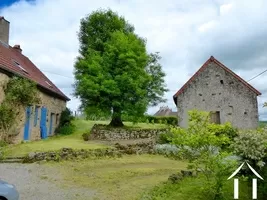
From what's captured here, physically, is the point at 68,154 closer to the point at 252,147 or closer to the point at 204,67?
the point at 252,147

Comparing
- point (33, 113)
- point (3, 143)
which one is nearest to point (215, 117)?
point (33, 113)

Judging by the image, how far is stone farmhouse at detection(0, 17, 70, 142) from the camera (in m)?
17.6

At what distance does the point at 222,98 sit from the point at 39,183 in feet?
53.8

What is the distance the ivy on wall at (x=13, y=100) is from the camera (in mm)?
15734

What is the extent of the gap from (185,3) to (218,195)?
736 cm

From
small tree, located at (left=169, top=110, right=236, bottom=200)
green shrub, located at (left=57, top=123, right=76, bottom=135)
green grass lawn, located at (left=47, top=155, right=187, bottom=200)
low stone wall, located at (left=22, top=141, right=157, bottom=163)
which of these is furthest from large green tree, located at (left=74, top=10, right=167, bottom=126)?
small tree, located at (left=169, top=110, right=236, bottom=200)

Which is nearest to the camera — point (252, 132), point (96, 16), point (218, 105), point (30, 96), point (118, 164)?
point (252, 132)

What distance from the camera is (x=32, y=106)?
19.8m

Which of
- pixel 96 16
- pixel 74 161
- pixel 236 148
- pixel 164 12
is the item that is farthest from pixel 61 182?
pixel 96 16

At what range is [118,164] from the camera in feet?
45.5

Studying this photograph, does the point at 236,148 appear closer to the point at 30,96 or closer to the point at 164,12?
the point at 164,12

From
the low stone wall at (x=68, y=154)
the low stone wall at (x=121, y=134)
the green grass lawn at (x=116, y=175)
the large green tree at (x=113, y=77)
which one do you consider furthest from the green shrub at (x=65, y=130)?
the green grass lawn at (x=116, y=175)

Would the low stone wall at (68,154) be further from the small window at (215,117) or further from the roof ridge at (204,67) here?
the small window at (215,117)

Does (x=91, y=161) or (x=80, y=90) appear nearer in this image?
(x=91, y=161)
